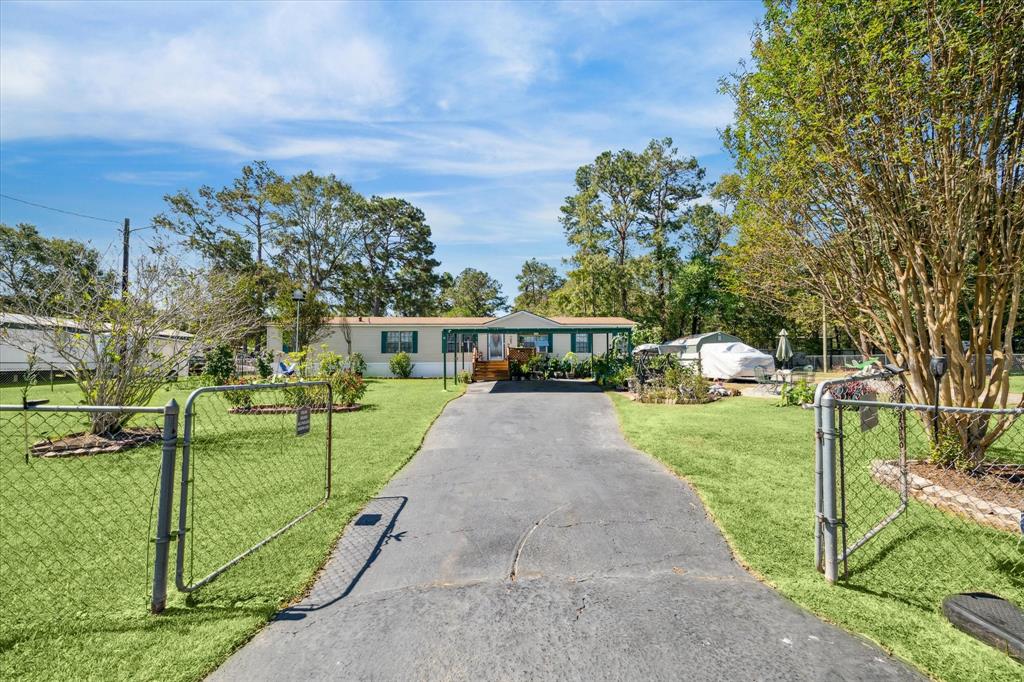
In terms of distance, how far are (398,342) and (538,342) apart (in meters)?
7.16

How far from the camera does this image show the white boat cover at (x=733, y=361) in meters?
21.3

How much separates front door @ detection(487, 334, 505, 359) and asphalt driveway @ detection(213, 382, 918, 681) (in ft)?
64.1

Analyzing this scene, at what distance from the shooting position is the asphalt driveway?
260 cm

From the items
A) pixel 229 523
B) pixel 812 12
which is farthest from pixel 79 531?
pixel 812 12

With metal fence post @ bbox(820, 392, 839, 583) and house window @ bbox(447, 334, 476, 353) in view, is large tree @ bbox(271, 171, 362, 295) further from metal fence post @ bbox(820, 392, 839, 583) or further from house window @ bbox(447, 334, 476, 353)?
metal fence post @ bbox(820, 392, 839, 583)

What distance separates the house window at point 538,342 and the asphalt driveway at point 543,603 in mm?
18970

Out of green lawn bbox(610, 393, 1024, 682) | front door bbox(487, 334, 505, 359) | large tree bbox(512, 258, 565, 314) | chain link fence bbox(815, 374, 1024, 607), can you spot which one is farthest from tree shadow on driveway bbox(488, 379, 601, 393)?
large tree bbox(512, 258, 565, 314)

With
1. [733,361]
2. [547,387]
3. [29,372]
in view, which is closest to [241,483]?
[29,372]

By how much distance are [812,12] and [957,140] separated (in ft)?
7.14

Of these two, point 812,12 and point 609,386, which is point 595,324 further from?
point 812,12

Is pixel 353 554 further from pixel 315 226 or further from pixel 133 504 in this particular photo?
pixel 315 226

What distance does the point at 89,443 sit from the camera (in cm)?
815

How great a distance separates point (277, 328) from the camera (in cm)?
2394

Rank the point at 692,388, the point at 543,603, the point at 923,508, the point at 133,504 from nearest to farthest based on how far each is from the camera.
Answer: the point at 543,603 → the point at 923,508 → the point at 133,504 → the point at 692,388
